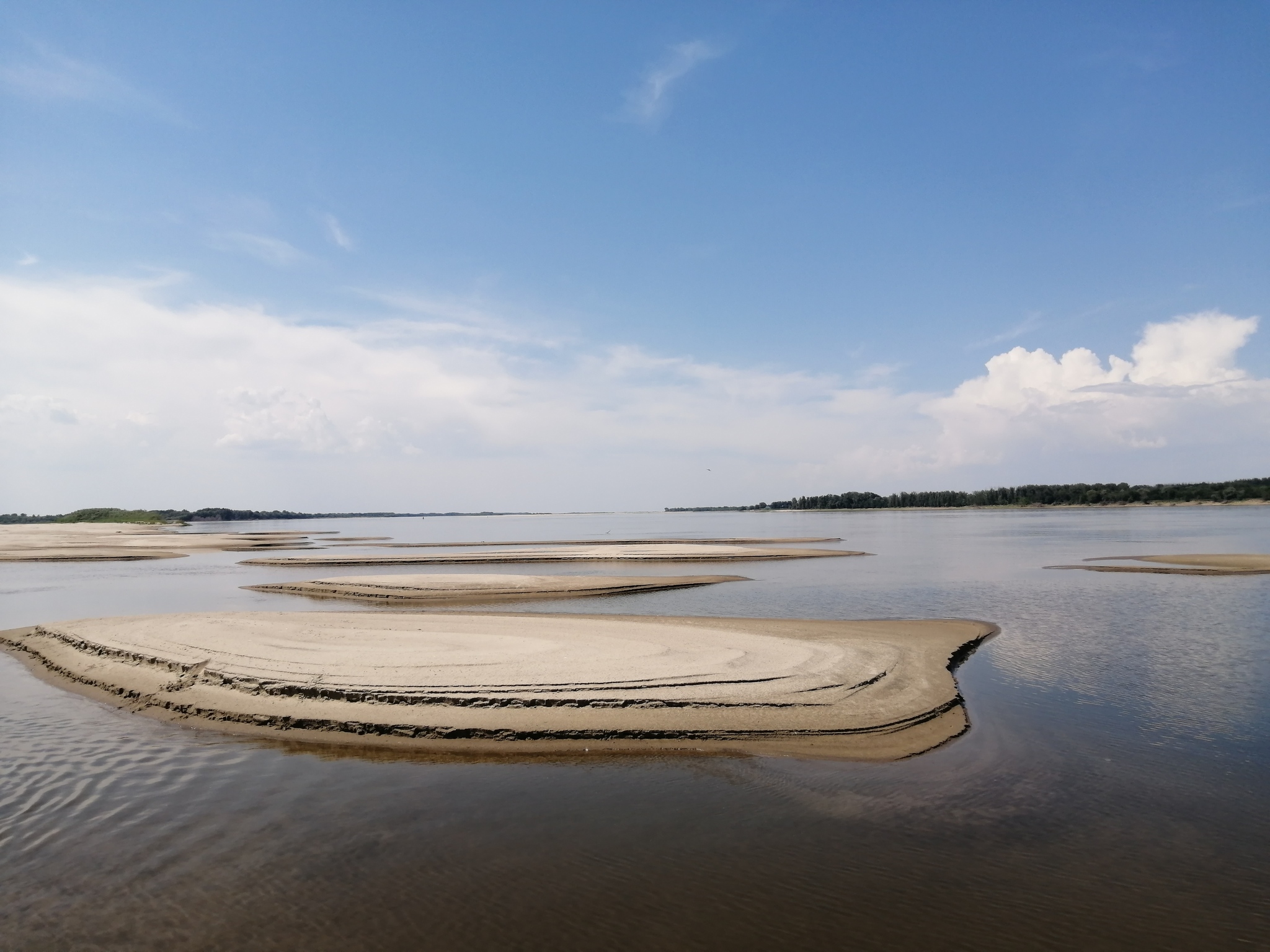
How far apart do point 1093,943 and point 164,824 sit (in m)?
12.7

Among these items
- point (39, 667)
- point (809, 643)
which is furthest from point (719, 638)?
point (39, 667)

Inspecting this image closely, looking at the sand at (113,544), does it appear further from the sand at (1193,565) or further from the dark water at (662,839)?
the sand at (1193,565)

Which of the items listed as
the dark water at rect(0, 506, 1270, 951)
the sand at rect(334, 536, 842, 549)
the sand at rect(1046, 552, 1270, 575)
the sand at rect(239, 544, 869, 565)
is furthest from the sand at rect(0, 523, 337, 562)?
Answer: the sand at rect(1046, 552, 1270, 575)

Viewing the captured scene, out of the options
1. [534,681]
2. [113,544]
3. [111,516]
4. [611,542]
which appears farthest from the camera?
[111,516]

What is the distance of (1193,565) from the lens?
45.9 metres

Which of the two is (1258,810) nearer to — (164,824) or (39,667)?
(164,824)

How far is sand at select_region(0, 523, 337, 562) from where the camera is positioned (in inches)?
2699

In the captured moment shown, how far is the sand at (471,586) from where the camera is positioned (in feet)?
119

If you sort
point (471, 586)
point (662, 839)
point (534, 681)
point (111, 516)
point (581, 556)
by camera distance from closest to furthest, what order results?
1. point (662, 839)
2. point (534, 681)
3. point (471, 586)
4. point (581, 556)
5. point (111, 516)

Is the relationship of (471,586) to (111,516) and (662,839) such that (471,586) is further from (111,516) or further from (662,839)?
(111,516)

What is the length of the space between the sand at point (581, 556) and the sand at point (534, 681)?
36.5m

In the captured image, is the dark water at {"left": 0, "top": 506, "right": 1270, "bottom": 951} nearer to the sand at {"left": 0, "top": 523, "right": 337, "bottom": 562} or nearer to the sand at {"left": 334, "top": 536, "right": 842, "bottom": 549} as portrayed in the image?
the sand at {"left": 0, "top": 523, "right": 337, "bottom": 562}

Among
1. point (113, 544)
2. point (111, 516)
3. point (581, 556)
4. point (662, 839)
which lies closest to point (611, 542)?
point (581, 556)

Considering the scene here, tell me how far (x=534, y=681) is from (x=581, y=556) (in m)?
47.5
